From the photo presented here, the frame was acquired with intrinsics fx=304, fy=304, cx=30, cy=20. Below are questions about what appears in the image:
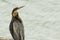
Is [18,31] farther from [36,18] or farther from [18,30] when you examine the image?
[36,18]

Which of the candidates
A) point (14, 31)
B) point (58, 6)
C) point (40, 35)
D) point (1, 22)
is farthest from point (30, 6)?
point (14, 31)

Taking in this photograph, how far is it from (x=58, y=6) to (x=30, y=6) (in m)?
0.73

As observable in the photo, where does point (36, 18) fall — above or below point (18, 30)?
above

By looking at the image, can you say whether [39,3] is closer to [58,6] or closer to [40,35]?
[58,6]

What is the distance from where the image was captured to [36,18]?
285 inches

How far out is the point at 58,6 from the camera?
789 cm

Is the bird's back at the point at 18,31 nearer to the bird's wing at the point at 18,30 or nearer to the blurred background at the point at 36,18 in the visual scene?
the bird's wing at the point at 18,30

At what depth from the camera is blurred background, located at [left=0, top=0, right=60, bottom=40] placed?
21.1 feet

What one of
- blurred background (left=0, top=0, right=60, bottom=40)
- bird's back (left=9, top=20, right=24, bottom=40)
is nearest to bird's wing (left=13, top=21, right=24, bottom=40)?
bird's back (left=9, top=20, right=24, bottom=40)

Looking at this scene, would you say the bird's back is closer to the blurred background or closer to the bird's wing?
the bird's wing

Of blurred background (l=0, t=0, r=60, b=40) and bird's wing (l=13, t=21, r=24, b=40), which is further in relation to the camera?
blurred background (l=0, t=0, r=60, b=40)

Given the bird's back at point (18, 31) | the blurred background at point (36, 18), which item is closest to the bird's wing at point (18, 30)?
the bird's back at point (18, 31)

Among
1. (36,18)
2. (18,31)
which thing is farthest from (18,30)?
(36,18)

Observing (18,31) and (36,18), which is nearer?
(18,31)
